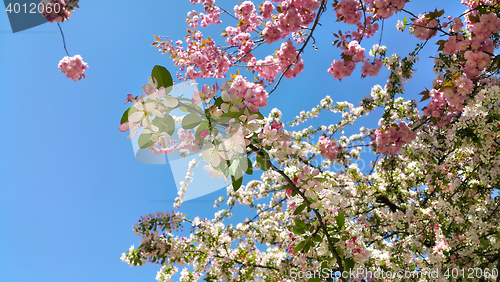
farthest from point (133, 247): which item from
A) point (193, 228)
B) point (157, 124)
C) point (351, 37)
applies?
point (351, 37)

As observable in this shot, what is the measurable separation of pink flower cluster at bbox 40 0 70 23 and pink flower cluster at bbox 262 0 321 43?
91.6 inches

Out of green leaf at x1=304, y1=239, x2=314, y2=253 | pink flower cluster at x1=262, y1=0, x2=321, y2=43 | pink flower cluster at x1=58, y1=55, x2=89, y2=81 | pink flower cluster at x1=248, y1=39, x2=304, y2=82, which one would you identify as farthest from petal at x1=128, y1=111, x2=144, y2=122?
pink flower cluster at x1=58, y1=55, x2=89, y2=81

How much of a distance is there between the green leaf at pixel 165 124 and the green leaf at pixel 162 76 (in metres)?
0.13

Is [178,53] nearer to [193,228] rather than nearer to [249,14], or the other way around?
[249,14]

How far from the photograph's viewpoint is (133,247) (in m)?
3.58

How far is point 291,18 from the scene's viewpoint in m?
2.81

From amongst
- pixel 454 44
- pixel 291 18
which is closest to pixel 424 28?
pixel 454 44

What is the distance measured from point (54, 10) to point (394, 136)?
167 inches

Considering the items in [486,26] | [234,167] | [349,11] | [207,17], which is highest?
[207,17]

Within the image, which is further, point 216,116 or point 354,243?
point 354,243

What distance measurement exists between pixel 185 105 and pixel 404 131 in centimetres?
300

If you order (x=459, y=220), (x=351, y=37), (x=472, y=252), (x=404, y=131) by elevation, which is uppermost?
(x=351, y=37)

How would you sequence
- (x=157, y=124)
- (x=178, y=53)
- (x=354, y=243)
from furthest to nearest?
(x=178, y=53), (x=354, y=243), (x=157, y=124)

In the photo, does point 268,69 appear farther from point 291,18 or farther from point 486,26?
point 486,26
